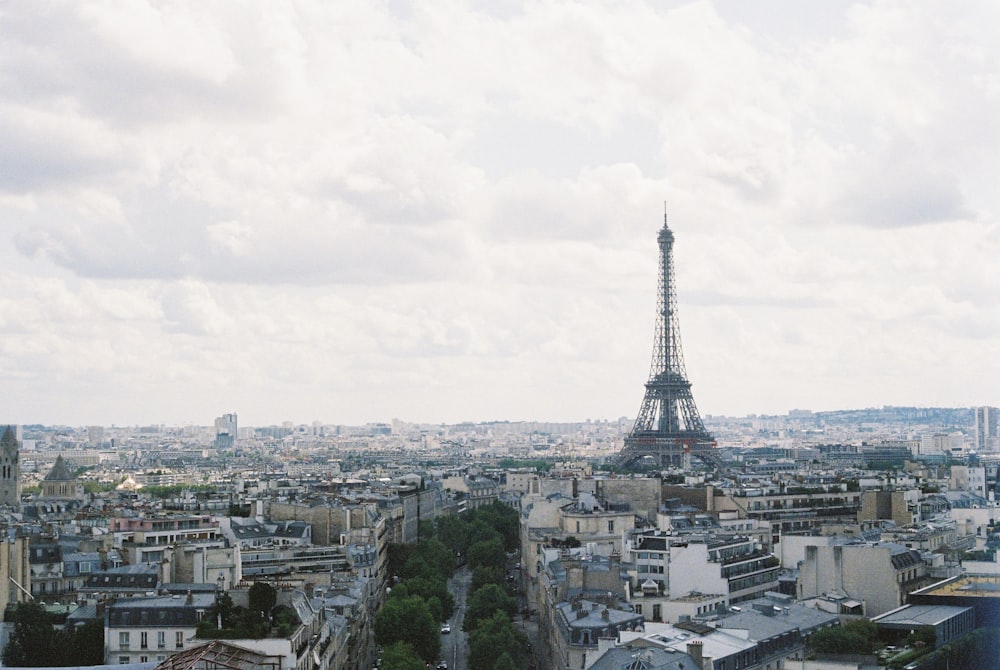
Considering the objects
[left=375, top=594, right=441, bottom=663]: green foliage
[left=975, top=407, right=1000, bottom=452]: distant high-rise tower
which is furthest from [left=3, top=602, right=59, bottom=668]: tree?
[left=975, top=407, right=1000, bottom=452]: distant high-rise tower

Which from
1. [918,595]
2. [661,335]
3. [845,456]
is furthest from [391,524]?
[845,456]

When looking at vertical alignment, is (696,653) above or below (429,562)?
below

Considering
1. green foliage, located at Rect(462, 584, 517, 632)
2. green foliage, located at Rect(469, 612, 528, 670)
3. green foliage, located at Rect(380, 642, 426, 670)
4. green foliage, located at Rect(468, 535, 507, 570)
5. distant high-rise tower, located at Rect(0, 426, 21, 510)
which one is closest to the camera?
green foliage, located at Rect(380, 642, 426, 670)

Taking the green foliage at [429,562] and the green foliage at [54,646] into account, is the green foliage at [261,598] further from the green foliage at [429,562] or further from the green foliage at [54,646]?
the green foliage at [429,562]

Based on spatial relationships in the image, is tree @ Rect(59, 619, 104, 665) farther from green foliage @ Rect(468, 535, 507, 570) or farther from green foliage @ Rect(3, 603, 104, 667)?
green foliage @ Rect(468, 535, 507, 570)

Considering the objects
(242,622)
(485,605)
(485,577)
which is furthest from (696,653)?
(485,577)

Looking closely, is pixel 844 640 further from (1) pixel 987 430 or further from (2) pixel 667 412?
(1) pixel 987 430
